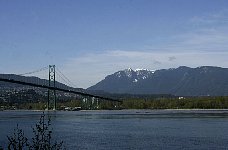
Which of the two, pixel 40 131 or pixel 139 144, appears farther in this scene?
pixel 139 144

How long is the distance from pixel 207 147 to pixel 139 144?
3.07 m

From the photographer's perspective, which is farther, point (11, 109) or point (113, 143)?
point (11, 109)

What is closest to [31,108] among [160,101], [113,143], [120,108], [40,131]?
[120,108]

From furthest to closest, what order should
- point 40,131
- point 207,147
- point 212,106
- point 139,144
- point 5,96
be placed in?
1. point 5,96
2. point 212,106
3. point 139,144
4. point 207,147
5. point 40,131

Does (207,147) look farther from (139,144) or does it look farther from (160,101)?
(160,101)

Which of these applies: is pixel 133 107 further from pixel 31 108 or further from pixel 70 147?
pixel 70 147

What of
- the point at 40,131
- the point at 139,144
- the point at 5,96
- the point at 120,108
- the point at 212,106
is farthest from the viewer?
the point at 5,96

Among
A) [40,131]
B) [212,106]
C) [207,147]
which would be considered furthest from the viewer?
[212,106]

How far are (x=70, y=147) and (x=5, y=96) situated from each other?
96.4m

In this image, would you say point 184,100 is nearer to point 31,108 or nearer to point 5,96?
point 31,108

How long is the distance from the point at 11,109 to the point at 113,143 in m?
100

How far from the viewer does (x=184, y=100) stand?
106125 mm

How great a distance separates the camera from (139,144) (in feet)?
69.2

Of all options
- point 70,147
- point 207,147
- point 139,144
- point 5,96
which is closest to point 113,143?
point 139,144
